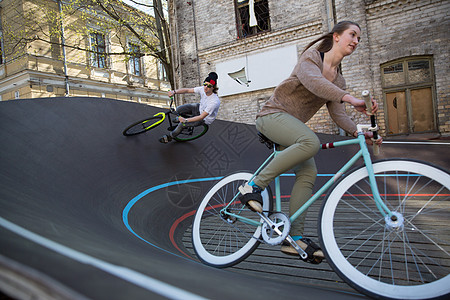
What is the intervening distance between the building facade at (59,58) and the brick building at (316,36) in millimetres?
4225

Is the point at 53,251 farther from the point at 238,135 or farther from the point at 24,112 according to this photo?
the point at 238,135

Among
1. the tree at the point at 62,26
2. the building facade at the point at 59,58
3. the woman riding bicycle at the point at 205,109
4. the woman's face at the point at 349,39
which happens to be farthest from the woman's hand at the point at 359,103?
the building facade at the point at 59,58

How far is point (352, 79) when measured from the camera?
9.36 meters

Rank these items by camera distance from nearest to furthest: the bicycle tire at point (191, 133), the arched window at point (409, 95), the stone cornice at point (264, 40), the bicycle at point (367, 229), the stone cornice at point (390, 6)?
the bicycle at point (367, 229) → the bicycle tire at point (191, 133) → the stone cornice at point (390, 6) → the arched window at point (409, 95) → the stone cornice at point (264, 40)

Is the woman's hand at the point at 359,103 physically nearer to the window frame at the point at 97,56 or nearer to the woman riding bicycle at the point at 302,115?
the woman riding bicycle at the point at 302,115

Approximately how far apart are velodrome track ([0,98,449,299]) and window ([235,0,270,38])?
7306mm

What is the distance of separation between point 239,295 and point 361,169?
124cm

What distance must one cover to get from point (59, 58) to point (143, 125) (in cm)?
1481

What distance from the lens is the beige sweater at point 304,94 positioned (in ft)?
6.64

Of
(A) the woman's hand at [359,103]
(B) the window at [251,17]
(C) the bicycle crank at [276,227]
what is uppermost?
(B) the window at [251,17]

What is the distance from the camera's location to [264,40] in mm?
11062

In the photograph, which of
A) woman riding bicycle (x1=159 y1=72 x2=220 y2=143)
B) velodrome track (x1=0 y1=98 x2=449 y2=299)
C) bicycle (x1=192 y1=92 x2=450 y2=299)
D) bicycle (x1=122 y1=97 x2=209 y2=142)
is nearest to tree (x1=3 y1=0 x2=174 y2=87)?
woman riding bicycle (x1=159 y1=72 x2=220 y2=143)

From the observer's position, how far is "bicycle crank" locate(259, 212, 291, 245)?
6.61 ft

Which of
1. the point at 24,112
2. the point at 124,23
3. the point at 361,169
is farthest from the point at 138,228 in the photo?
the point at 124,23
